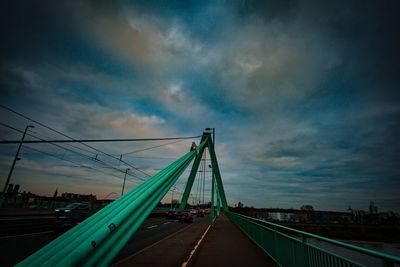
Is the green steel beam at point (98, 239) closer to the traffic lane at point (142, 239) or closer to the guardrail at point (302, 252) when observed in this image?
the guardrail at point (302, 252)

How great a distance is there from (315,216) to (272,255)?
522 feet

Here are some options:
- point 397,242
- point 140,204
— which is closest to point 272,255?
point 140,204

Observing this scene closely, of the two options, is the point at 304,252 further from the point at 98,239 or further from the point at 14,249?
the point at 14,249

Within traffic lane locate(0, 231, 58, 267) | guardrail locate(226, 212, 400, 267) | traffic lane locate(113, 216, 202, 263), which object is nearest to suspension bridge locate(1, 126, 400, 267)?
guardrail locate(226, 212, 400, 267)

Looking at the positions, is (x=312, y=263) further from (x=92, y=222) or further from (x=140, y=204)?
(x=92, y=222)

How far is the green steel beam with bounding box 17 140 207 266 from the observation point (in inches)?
87.7

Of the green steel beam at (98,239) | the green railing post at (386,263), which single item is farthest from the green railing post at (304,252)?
the green steel beam at (98,239)

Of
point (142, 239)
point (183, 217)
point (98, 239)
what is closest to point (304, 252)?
point (98, 239)

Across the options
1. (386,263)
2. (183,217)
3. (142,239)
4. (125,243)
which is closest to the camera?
(386,263)

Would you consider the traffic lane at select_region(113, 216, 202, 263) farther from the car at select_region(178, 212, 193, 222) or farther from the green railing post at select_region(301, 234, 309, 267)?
the car at select_region(178, 212, 193, 222)

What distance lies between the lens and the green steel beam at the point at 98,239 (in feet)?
7.30

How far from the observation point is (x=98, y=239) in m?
2.50

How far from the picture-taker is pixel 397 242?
66.4 m

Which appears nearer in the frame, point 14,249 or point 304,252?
point 304,252
